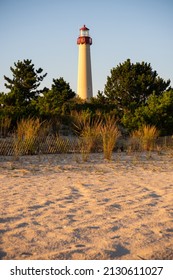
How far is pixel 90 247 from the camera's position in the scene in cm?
256

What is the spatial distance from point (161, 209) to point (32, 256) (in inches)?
70.5

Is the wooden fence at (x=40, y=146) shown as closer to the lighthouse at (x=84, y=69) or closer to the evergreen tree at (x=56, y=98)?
the evergreen tree at (x=56, y=98)

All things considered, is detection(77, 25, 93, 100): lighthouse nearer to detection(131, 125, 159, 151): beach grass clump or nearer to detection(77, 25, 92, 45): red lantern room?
detection(77, 25, 92, 45): red lantern room

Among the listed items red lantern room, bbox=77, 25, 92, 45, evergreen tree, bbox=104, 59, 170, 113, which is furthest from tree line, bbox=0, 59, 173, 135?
red lantern room, bbox=77, 25, 92, 45

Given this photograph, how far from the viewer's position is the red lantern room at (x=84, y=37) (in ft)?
100

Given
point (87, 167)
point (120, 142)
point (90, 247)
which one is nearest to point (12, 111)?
point (120, 142)

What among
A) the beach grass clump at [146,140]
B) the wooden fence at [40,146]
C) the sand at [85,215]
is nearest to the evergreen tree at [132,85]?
the beach grass clump at [146,140]

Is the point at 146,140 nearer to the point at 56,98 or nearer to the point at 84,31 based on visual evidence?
the point at 56,98

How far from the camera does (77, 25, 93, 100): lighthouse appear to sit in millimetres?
30500

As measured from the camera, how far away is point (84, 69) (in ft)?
100

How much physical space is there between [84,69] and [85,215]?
28241 millimetres

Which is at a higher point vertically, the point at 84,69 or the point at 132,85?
the point at 84,69

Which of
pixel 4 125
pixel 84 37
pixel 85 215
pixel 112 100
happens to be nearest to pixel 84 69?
pixel 84 37

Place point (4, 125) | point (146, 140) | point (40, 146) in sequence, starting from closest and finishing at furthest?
point (40, 146) < point (146, 140) < point (4, 125)
